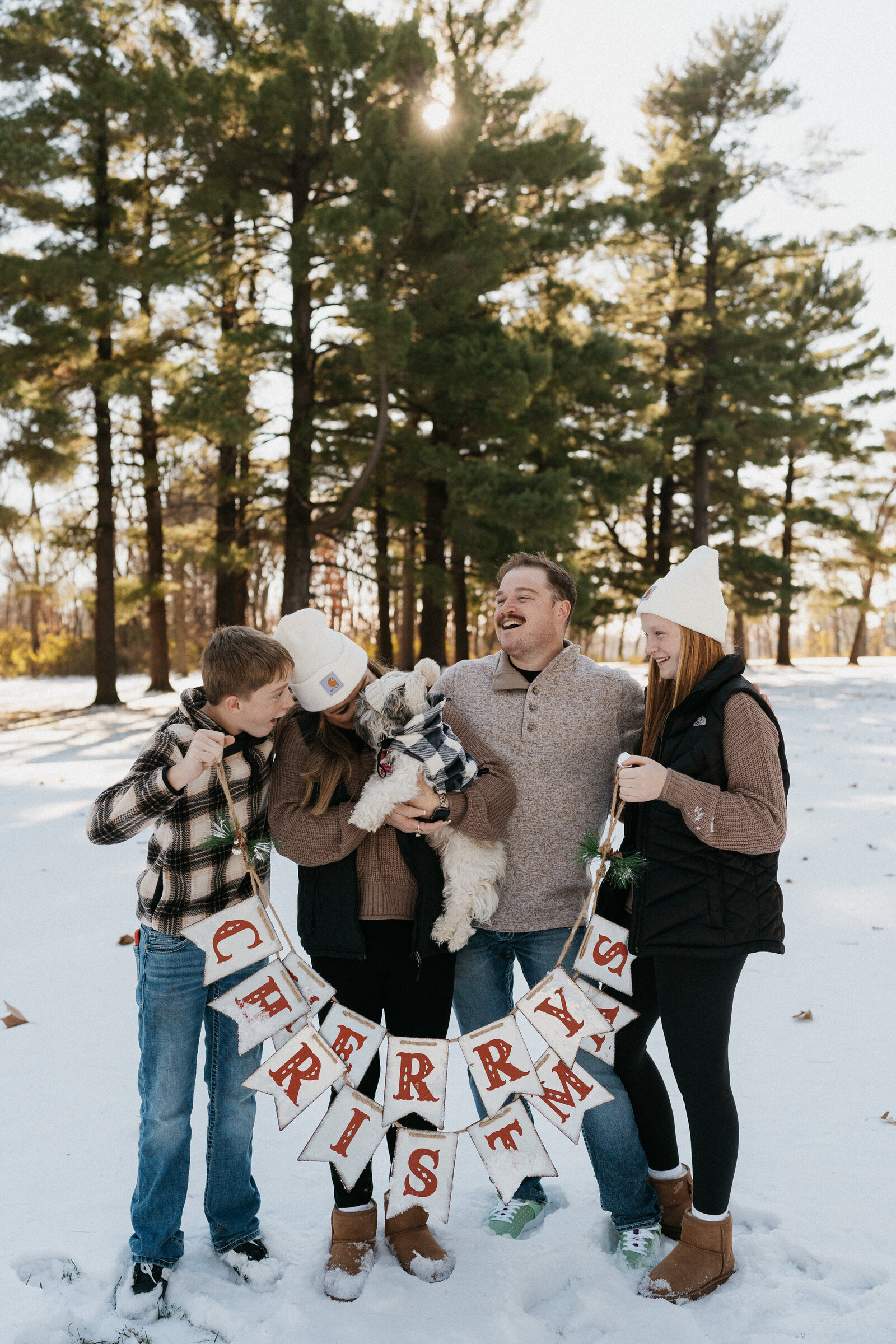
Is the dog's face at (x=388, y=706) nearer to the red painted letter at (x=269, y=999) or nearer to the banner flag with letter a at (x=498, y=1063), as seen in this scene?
the red painted letter at (x=269, y=999)

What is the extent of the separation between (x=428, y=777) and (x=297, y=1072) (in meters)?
0.89

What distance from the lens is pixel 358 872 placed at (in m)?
2.55

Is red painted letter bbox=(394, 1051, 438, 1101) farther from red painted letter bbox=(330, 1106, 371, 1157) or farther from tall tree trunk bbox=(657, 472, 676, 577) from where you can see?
tall tree trunk bbox=(657, 472, 676, 577)

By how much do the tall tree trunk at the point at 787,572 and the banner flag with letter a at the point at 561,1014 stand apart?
22.6m

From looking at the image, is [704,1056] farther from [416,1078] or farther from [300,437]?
[300,437]

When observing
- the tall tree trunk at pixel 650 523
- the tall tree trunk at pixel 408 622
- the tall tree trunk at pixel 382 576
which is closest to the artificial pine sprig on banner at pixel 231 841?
the tall tree trunk at pixel 382 576

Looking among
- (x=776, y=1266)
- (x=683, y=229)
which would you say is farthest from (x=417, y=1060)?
(x=683, y=229)

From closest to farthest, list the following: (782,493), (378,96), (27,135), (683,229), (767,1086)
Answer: (767,1086) < (378,96) < (27,135) < (683,229) < (782,493)

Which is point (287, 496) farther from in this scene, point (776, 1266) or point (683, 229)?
point (776, 1266)

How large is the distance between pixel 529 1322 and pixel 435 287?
46.0 feet

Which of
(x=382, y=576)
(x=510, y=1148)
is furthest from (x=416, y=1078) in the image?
(x=382, y=576)

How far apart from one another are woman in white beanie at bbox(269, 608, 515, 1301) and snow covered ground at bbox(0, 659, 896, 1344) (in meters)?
0.14

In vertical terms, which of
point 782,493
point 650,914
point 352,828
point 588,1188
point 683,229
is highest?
point 683,229

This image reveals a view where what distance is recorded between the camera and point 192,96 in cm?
1327
